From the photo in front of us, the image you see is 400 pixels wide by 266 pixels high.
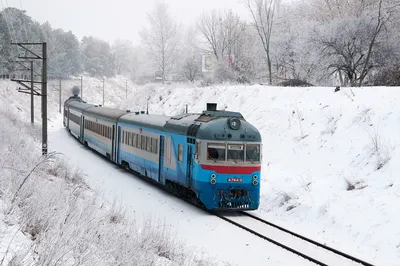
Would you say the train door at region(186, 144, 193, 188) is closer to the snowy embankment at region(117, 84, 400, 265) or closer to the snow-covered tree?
the snowy embankment at region(117, 84, 400, 265)

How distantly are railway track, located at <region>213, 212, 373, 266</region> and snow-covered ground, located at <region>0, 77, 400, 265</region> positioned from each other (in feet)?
0.92

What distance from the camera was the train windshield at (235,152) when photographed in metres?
14.1

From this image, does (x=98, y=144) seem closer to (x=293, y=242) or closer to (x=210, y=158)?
(x=210, y=158)

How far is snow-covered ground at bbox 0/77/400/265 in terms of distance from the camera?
1092cm

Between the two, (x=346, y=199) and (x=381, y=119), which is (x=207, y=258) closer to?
(x=346, y=199)

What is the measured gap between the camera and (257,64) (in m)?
45.8

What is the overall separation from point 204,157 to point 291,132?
788 cm

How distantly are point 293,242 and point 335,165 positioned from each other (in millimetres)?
5571

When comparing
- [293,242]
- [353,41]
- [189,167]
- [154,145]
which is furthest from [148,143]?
[353,41]

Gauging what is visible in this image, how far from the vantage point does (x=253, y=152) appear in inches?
564

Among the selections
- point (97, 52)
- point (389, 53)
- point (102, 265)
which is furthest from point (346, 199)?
point (97, 52)

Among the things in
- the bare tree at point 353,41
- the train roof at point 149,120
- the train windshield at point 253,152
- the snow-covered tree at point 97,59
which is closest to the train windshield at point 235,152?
the train windshield at point 253,152

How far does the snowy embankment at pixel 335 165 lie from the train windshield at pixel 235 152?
1944 millimetres

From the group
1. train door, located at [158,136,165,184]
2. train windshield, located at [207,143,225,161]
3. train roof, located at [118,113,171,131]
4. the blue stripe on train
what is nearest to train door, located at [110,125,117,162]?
the blue stripe on train
